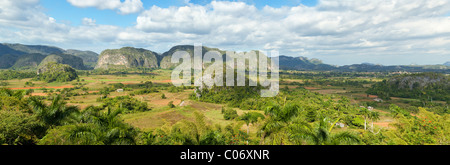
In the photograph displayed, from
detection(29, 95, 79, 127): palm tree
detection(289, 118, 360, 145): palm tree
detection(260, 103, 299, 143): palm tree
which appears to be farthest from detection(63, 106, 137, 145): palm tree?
detection(289, 118, 360, 145): palm tree

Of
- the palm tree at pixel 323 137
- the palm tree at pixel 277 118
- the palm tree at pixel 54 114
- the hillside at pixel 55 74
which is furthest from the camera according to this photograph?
the hillside at pixel 55 74

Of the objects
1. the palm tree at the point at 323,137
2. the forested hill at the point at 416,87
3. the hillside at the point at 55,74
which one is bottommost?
the forested hill at the point at 416,87

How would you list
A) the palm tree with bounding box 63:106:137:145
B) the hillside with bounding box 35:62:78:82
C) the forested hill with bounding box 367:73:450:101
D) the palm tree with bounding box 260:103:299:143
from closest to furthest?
the palm tree with bounding box 63:106:137:145 < the palm tree with bounding box 260:103:299:143 < the forested hill with bounding box 367:73:450:101 < the hillside with bounding box 35:62:78:82

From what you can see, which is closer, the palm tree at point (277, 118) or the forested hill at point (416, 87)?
the palm tree at point (277, 118)

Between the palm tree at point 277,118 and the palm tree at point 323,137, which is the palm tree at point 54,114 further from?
the palm tree at point 323,137

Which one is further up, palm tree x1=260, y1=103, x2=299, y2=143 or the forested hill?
palm tree x1=260, y1=103, x2=299, y2=143

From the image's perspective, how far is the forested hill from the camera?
260ft

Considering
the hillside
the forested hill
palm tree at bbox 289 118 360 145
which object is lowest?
the forested hill

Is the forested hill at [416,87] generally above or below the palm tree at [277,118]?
below

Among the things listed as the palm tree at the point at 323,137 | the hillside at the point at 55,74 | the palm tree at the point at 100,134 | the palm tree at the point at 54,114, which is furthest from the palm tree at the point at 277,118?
the hillside at the point at 55,74

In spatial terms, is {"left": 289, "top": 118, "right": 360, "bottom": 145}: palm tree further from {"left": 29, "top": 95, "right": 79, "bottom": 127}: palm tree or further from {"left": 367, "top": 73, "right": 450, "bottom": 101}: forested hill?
{"left": 367, "top": 73, "right": 450, "bottom": 101}: forested hill

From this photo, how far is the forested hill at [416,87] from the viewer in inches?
3118
